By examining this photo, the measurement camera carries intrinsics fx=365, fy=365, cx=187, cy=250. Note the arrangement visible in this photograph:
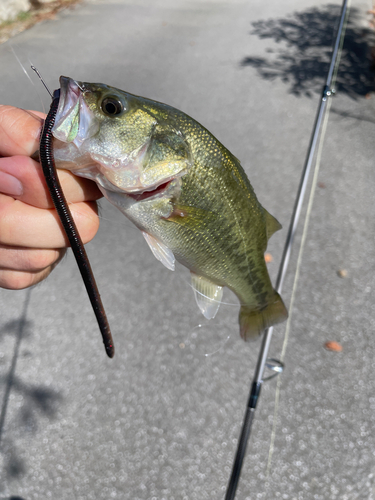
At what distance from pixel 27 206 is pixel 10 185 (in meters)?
0.08

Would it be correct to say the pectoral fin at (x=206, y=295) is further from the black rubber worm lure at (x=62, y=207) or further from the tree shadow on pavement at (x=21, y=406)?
the tree shadow on pavement at (x=21, y=406)

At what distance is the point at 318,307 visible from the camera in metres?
2.86

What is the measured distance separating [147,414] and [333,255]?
6.72ft

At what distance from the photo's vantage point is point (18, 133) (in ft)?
2.74

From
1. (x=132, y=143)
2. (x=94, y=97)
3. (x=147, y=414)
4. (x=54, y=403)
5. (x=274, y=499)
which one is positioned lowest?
(x=274, y=499)

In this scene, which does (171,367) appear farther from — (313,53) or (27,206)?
(313,53)

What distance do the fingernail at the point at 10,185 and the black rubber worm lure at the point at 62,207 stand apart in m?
0.13

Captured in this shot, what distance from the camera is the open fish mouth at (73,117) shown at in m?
0.79

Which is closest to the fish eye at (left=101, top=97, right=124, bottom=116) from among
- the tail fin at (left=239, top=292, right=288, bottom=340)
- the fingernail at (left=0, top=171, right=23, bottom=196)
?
the fingernail at (left=0, top=171, right=23, bottom=196)

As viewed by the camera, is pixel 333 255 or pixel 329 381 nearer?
pixel 329 381

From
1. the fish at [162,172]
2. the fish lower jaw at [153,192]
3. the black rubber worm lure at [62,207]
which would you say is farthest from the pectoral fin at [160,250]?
the black rubber worm lure at [62,207]

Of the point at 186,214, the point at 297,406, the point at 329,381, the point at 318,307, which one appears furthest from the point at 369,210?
the point at 186,214

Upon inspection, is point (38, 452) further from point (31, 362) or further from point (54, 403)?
point (31, 362)

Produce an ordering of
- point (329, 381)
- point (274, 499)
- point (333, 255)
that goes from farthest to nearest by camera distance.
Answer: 1. point (333, 255)
2. point (329, 381)
3. point (274, 499)
